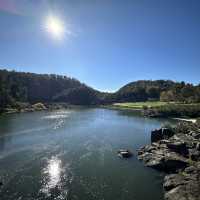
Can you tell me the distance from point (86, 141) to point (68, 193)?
21604mm

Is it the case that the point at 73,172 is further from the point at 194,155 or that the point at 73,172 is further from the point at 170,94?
the point at 170,94

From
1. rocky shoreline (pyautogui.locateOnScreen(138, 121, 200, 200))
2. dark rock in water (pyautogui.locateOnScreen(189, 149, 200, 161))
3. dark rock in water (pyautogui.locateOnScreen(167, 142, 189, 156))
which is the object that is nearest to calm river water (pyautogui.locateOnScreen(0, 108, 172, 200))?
rocky shoreline (pyautogui.locateOnScreen(138, 121, 200, 200))


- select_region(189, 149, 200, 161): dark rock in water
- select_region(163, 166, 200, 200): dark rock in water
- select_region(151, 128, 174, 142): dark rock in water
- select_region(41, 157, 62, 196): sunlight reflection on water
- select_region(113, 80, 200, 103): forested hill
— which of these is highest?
select_region(113, 80, 200, 103): forested hill

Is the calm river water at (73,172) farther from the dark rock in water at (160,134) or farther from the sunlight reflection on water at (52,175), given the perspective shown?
the dark rock in water at (160,134)

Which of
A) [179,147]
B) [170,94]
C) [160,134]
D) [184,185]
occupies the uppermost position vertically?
[170,94]

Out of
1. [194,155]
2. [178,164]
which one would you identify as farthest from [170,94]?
[178,164]

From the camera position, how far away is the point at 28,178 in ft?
80.1

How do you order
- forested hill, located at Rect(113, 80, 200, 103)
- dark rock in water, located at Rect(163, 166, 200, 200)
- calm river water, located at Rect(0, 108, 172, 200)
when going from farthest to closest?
forested hill, located at Rect(113, 80, 200, 103)
calm river water, located at Rect(0, 108, 172, 200)
dark rock in water, located at Rect(163, 166, 200, 200)

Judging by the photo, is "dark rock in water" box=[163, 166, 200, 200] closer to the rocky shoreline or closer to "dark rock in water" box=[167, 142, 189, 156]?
the rocky shoreline

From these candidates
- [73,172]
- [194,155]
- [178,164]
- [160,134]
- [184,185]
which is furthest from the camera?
[160,134]

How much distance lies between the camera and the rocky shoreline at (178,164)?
20031mm

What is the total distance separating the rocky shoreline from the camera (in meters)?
20.0

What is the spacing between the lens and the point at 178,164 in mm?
27062

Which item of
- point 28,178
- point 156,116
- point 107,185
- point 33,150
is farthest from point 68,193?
point 156,116
